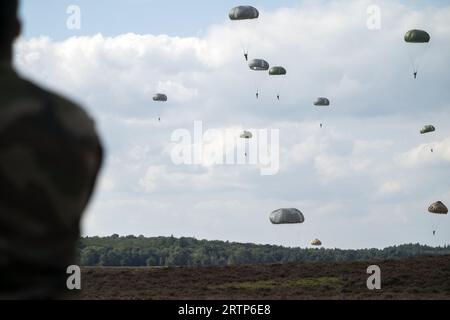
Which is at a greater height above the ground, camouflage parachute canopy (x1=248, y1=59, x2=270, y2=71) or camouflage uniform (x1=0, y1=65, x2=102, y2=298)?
camouflage parachute canopy (x1=248, y1=59, x2=270, y2=71)

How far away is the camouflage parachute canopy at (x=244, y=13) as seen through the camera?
299ft

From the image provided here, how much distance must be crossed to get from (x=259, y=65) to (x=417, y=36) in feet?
55.5

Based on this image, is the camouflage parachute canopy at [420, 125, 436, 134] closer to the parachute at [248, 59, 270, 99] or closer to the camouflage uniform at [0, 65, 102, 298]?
the parachute at [248, 59, 270, 99]

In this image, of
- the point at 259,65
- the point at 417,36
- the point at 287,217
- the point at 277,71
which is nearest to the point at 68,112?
the point at 287,217

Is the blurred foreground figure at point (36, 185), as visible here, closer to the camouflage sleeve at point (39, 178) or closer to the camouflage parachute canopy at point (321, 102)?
the camouflage sleeve at point (39, 178)

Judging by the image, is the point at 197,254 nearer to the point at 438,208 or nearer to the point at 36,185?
the point at 438,208

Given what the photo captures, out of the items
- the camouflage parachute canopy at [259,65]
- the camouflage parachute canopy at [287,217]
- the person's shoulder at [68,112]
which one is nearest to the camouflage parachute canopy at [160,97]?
the camouflage parachute canopy at [259,65]

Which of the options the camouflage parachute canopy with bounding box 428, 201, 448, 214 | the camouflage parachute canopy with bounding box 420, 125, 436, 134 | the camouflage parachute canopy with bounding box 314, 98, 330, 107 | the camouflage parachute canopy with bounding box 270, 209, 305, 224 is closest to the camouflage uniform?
the camouflage parachute canopy with bounding box 270, 209, 305, 224

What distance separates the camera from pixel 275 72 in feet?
327

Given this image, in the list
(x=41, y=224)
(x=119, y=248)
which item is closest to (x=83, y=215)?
(x=41, y=224)

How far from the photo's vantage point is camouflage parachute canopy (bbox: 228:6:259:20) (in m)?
91.0

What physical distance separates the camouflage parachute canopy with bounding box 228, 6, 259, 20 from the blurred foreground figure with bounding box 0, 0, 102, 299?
88671 mm

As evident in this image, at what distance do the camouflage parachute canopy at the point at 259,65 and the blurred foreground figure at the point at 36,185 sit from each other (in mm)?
94277
